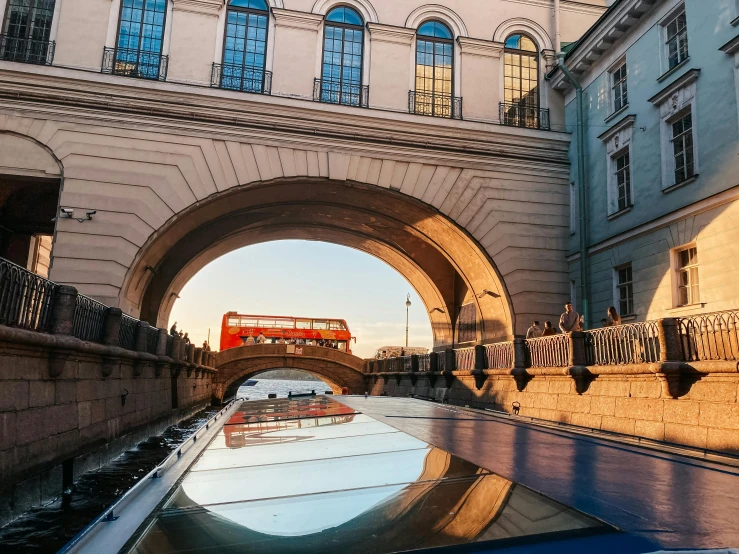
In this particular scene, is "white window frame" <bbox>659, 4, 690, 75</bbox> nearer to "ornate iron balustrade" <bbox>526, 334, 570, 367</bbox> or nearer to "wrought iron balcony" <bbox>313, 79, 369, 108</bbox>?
"ornate iron balustrade" <bbox>526, 334, 570, 367</bbox>

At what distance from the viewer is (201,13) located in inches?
656

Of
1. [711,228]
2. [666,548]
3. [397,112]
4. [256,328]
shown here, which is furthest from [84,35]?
[256,328]

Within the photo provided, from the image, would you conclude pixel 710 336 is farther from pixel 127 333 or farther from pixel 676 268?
pixel 127 333

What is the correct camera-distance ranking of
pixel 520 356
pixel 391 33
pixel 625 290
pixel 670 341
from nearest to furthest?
pixel 670 341 → pixel 520 356 → pixel 625 290 → pixel 391 33

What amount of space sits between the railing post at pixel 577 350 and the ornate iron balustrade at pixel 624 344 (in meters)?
0.12

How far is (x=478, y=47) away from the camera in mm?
18359

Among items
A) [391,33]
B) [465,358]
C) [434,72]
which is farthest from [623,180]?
[391,33]

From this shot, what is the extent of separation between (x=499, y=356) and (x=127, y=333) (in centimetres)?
850

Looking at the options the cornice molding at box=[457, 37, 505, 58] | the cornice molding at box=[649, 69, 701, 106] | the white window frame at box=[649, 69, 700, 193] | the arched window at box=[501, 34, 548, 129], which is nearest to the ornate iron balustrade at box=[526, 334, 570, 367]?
the white window frame at box=[649, 69, 700, 193]

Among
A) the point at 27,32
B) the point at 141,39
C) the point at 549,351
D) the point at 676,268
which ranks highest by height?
the point at 141,39

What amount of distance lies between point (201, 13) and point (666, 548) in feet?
60.0

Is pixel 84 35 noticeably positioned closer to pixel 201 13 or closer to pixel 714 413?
pixel 201 13

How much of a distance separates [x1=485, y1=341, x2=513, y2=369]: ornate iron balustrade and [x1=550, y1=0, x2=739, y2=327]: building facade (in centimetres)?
347

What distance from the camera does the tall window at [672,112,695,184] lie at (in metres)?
12.7
